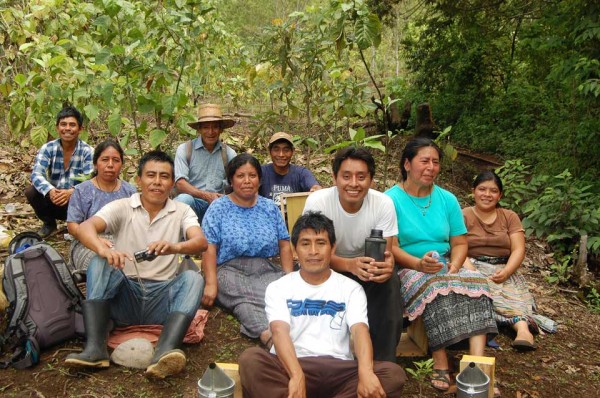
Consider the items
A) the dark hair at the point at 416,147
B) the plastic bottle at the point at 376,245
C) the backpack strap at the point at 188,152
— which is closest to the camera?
the plastic bottle at the point at 376,245

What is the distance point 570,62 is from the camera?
7.00 meters

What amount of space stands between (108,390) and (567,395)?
277 centimetres

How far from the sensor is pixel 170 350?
3363mm

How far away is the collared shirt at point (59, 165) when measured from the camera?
5.45 meters

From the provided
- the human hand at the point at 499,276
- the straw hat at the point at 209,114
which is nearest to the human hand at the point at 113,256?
the straw hat at the point at 209,114

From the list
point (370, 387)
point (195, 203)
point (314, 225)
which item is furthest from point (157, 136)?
point (370, 387)

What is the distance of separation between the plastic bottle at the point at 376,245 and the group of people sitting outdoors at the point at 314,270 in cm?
5

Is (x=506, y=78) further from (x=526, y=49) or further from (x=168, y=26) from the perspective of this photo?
(x=168, y=26)

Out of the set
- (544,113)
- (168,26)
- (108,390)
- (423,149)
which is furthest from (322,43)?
(544,113)

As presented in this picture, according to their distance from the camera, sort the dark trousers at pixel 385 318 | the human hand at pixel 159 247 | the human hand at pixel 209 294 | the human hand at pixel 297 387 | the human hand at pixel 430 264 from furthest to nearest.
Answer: the human hand at pixel 209 294 → the human hand at pixel 430 264 → the dark trousers at pixel 385 318 → the human hand at pixel 159 247 → the human hand at pixel 297 387

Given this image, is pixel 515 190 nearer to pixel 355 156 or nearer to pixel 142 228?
pixel 355 156

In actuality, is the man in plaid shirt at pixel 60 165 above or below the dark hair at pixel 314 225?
above

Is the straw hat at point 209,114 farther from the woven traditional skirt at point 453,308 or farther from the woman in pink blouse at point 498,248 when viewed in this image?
the woven traditional skirt at point 453,308

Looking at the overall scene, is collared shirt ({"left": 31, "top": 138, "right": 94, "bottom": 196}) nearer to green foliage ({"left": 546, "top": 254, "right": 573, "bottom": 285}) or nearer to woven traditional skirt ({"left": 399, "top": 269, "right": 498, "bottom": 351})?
woven traditional skirt ({"left": 399, "top": 269, "right": 498, "bottom": 351})
